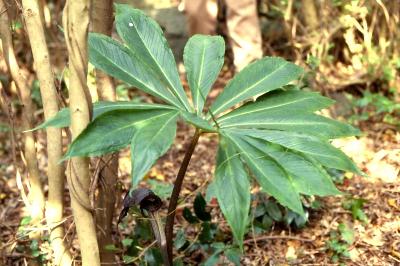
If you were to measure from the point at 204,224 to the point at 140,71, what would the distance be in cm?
101

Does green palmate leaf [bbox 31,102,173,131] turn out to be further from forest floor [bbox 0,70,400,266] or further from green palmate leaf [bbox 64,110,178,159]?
forest floor [bbox 0,70,400,266]

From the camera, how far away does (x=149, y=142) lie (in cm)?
161

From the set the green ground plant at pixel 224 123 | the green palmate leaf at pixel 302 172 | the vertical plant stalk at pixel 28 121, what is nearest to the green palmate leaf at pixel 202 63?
the green ground plant at pixel 224 123

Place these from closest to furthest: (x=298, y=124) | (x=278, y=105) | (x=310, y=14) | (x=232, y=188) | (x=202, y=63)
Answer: (x=232, y=188) < (x=298, y=124) < (x=278, y=105) < (x=202, y=63) < (x=310, y=14)

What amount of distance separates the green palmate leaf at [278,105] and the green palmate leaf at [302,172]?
0.56 feet

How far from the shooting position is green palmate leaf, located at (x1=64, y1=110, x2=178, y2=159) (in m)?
1.58

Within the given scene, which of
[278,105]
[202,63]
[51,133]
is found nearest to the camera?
[278,105]

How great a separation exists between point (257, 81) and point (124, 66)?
460 millimetres

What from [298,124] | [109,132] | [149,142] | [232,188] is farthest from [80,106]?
[298,124]

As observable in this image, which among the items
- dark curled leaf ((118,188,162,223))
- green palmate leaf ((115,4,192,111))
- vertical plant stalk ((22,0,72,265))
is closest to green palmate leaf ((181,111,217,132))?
green palmate leaf ((115,4,192,111))

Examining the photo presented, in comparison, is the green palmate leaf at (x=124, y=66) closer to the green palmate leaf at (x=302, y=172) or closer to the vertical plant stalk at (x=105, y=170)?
the green palmate leaf at (x=302, y=172)

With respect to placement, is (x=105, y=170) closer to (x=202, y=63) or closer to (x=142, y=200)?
(x=142, y=200)

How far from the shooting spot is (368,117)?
169 inches

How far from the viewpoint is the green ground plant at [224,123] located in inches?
64.7
